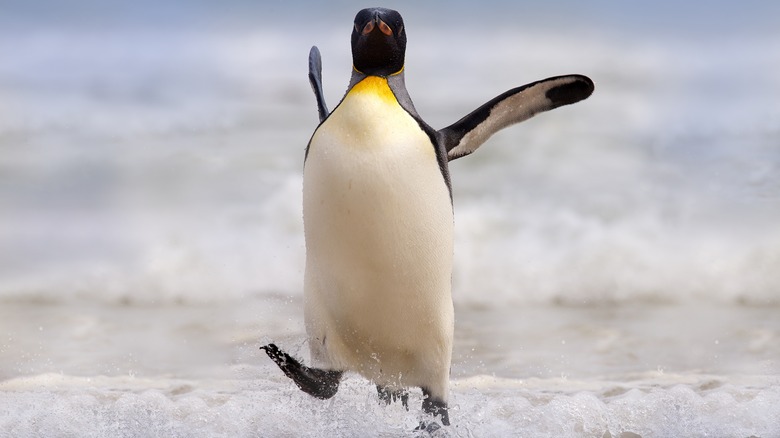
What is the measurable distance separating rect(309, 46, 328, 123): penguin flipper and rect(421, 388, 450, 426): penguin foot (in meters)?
1.42

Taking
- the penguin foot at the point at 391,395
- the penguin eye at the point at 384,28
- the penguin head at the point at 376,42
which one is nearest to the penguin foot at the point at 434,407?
the penguin foot at the point at 391,395

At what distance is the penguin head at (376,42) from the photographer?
312cm

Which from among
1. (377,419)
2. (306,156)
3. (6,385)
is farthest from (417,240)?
(6,385)

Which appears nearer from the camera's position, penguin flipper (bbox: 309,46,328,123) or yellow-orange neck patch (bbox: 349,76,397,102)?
yellow-orange neck patch (bbox: 349,76,397,102)

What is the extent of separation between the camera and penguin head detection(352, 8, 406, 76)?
3.12 meters

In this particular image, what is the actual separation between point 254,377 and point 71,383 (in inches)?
81.6

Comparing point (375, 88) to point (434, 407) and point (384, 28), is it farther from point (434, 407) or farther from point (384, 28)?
point (434, 407)

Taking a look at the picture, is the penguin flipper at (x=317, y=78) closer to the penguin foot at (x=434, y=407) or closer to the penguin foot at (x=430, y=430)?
the penguin foot at (x=434, y=407)

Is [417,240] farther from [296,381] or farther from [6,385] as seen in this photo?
[6,385]

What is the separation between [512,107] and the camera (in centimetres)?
342

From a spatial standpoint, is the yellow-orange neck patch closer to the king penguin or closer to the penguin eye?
the king penguin

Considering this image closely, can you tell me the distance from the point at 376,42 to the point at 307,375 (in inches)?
54.0

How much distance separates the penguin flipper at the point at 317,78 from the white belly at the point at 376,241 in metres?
0.72

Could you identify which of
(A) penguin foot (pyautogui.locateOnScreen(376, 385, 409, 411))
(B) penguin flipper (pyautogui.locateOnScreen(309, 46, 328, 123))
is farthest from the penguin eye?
(A) penguin foot (pyautogui.locateOnScreen(376, 385, 409, 411))
